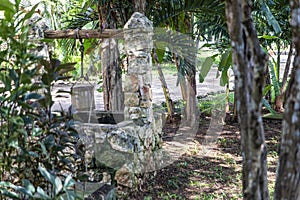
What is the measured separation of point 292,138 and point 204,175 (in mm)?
2951

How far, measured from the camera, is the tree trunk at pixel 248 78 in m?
1.06

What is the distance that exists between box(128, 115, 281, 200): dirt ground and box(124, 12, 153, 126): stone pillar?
2.00ft

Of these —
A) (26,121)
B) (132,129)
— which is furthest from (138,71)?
(26,121)

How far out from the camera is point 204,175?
392 cm

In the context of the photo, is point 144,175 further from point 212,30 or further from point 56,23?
point 56,23

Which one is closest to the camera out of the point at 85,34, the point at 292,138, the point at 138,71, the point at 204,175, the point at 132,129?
the point at 292,138

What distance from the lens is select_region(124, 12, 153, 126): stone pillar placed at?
133 inches

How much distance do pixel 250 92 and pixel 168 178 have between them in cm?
277

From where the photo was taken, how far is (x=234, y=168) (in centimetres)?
412

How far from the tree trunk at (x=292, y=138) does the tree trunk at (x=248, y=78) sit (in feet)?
0.20

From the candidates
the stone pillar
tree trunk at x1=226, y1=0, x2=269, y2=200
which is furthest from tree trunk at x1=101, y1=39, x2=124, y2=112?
tree trunk at x1=226, y1=0, x2=269, y2=200

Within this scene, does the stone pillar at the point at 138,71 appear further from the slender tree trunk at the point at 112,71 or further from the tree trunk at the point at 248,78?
the tree trunk at the point at 248,78

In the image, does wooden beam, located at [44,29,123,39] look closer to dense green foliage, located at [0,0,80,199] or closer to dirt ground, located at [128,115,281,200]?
dirt ground, located at [128,115,281,200]

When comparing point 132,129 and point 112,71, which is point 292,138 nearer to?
point 132,129
